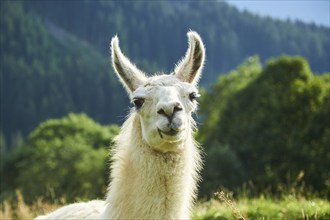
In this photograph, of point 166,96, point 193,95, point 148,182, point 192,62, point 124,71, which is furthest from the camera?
point 192,62

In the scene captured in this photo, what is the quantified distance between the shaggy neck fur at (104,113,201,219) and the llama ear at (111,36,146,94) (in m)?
0.36

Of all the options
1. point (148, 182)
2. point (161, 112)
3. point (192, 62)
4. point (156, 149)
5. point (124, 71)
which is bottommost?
point (148, 182)

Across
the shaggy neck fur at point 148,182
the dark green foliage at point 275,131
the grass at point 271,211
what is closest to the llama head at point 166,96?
the shaggy neck fur at point 148,182

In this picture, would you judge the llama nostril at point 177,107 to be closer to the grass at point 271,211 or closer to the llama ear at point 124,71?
the llama ear at point 124,71

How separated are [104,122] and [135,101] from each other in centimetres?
16728

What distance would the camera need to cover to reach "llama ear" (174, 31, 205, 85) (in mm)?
6461

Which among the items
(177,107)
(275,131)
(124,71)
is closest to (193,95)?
(177,107)

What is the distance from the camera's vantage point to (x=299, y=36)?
150 m

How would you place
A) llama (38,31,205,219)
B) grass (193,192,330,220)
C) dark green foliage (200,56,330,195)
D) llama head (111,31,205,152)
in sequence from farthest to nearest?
dark green foliage (200,56,330,195)
grass (193,192,330,220)
llama (38,31,205,219)
llama head (111,31,205,152)

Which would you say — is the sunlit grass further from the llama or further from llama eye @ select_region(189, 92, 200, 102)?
llama eye @ select_region(189, 92, 200, 102)

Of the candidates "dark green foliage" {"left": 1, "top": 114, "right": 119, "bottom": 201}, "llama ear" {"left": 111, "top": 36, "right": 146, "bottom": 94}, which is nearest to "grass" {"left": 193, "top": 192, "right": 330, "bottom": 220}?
"llama ear" {"left": 111, "top": 36, "right": 146, "bottom": 94}

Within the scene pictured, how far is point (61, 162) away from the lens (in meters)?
49.5

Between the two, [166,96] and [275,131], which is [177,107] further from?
[275,131]

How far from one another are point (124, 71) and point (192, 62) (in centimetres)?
76
